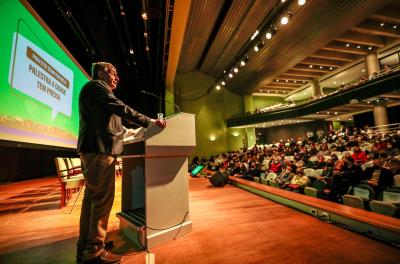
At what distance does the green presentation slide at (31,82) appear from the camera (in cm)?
204

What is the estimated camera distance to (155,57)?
7754 mm

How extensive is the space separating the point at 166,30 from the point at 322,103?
905cm

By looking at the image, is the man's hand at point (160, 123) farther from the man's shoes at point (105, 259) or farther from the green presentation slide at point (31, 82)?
the green presentation slide at point (31, 82)

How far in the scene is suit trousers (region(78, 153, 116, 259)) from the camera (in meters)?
1.27

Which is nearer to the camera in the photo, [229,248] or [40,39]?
[229,248]

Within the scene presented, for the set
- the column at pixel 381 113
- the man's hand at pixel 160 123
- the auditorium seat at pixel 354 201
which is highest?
the column at pixel 381 113

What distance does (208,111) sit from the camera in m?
14.4

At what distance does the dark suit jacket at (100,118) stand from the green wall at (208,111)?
39.1ft

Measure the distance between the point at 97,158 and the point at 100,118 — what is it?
0.85ft

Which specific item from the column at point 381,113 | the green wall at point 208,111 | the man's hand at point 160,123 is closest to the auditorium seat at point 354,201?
the man's hand at point 160,123

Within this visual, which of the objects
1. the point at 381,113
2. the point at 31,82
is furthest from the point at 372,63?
the point at 31,82

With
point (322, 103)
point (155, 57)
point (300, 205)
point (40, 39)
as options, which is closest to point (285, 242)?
point (300, 205)

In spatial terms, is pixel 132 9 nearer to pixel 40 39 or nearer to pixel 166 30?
pixel 166 30

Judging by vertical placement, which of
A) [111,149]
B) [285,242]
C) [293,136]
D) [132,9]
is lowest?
[285,242]
